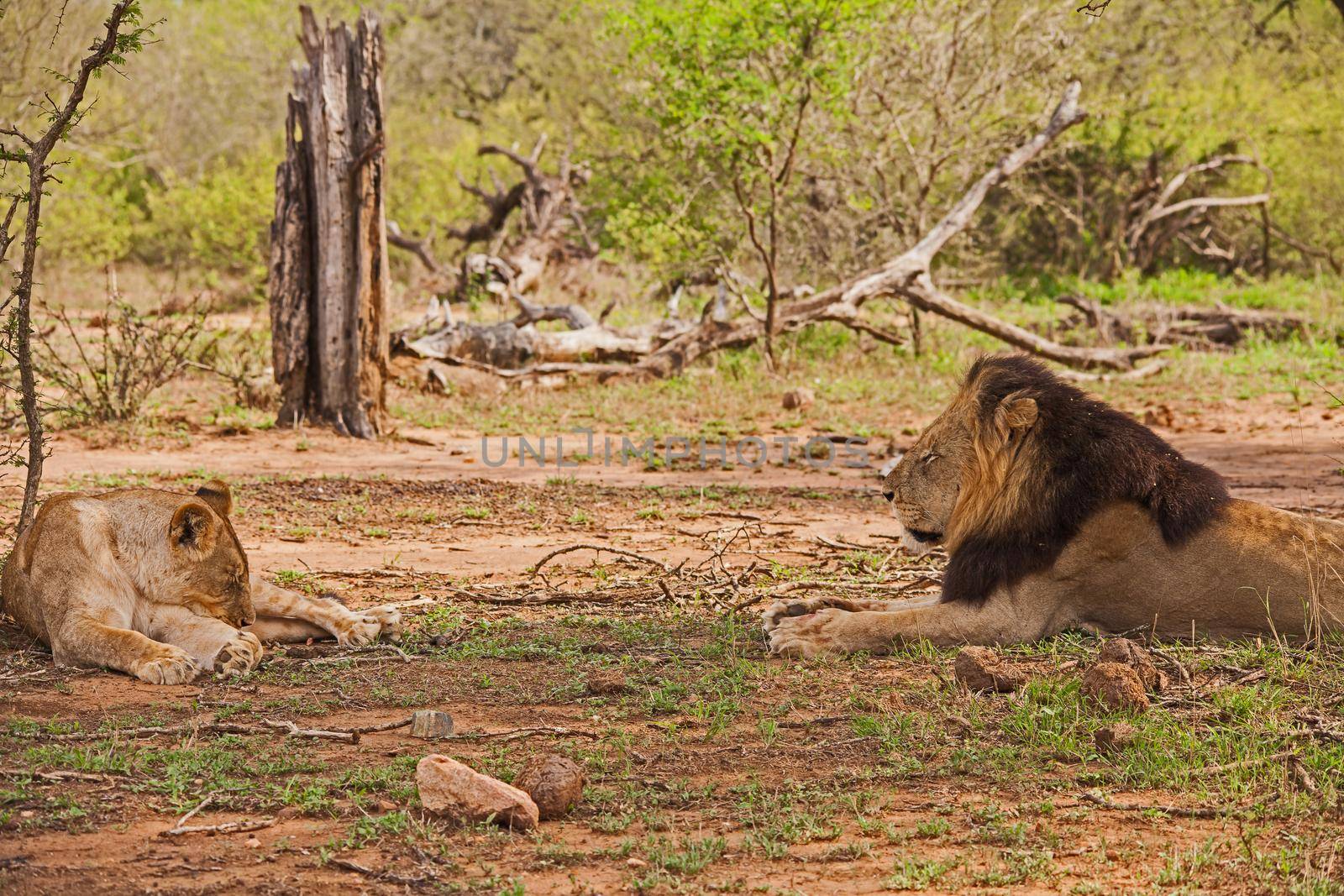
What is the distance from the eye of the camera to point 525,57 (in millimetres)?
31516

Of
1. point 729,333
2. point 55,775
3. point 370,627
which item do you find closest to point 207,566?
point 370,627

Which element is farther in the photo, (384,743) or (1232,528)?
(1232,528)

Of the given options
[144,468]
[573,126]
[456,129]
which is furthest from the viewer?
[456,129]

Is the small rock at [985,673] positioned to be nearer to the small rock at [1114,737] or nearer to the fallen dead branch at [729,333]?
the small rock at [1114,737]

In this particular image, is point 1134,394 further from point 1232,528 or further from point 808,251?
point 1232,528

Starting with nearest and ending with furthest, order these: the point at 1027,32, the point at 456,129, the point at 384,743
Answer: the point at 384,743
the point at 1027,32
the point at 456,129

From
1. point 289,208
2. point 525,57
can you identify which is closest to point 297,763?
point 289,208

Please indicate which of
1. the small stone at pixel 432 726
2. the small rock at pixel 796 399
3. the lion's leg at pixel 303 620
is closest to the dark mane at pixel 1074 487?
the small stone at pixel 432 726

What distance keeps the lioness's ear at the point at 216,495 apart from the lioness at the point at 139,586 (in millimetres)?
113

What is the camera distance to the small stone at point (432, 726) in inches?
155

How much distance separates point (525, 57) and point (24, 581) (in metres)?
Result: 28.4

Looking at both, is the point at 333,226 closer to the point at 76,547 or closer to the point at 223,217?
the point at 76,547

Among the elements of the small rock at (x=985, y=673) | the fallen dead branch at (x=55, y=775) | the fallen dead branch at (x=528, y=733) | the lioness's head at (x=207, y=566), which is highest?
the lioness's head at (x=207, y=566)

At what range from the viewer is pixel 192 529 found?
4660 mm
